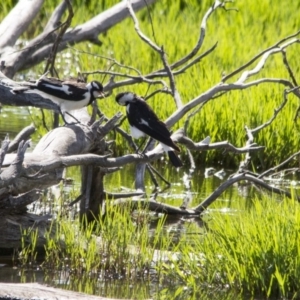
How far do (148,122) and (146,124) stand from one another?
3 centimetres

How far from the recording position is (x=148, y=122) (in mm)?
7520

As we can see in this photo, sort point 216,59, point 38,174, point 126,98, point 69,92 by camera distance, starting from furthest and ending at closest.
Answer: point 216,59, point 126,98, point 69,92, point 38,174

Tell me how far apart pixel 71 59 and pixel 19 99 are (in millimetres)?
7748

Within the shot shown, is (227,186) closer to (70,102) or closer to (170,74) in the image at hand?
(170,74)

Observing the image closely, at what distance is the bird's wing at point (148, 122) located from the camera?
7148 mm

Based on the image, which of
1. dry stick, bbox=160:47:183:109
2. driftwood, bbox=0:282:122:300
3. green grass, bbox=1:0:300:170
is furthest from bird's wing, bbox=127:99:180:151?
driftwood, bbox=0:282:122:300

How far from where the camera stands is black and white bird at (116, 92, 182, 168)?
7.17 m

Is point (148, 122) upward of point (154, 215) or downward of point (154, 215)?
upward

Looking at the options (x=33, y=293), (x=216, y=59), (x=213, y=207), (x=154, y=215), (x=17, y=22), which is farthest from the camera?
(x=216, y=59)

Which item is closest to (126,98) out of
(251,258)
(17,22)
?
(17,22)

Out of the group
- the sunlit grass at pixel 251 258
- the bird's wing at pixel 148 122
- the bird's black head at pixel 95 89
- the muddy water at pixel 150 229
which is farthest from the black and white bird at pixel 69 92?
the sunlit grass at pixel 251 258

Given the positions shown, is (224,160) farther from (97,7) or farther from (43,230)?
(97,7)

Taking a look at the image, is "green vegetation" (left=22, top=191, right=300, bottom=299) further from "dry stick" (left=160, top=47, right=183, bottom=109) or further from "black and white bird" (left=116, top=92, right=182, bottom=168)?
"dry stick" (left=160, top=47, right=183, bottom=109)

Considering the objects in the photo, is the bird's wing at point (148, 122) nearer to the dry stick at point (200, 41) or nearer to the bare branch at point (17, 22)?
the dry stick at point (200, 41)
